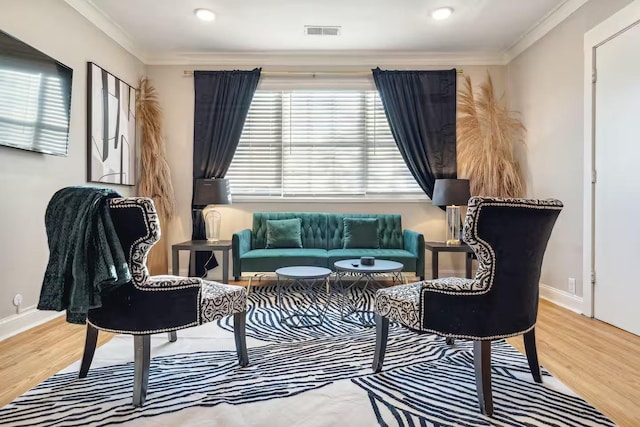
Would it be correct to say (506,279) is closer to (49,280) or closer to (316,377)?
(316,377)

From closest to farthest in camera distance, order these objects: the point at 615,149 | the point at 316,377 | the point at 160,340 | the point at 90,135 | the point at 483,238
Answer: the point at 483,238, the point at 316,377, the point at 160,340, the point at 615,149, the point at 90,135

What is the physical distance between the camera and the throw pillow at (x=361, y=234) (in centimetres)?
406

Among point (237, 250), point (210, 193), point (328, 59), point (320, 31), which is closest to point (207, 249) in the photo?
point (237, 250)

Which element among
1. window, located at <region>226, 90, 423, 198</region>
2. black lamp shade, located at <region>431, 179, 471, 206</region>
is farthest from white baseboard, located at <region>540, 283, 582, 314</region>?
window, located at <region>226, 90, 423, 198</region>

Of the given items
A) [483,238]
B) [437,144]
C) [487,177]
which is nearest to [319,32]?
[437,144]

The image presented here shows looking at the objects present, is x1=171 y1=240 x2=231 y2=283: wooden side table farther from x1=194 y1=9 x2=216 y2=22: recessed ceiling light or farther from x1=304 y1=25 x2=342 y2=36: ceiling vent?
x1=304 y1=25 x2=342 y2=36: ceiling vent

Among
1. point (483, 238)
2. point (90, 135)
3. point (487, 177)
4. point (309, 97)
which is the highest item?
point (309, 97)

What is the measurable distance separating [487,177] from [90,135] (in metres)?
4.09

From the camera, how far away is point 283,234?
405 cm

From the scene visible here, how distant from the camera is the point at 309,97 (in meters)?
4.53

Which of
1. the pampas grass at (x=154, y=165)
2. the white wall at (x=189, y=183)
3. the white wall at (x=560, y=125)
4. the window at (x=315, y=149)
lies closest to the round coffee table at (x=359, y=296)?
the white wall at (x=189, y=183)

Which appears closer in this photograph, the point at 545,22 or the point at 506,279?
the point at 506,279

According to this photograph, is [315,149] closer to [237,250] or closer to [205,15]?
[237,250]

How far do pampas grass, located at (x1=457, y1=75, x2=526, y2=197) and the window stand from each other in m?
0.78
